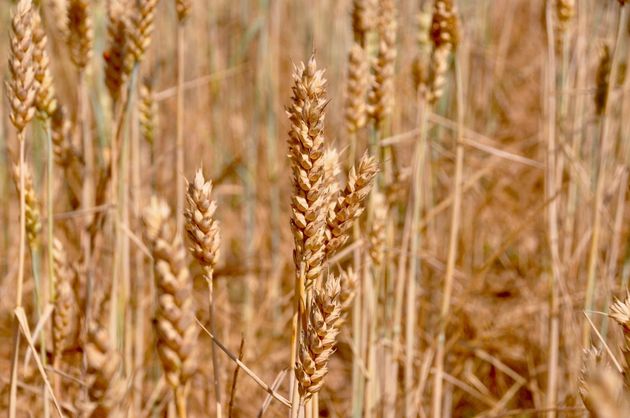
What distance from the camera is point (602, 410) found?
392 millimetres

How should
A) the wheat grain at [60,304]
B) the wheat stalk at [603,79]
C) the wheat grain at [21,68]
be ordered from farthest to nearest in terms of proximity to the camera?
the wheat stalk at [603,79] < the wheat grain at [60,304] < the wheat grain at [21,68]

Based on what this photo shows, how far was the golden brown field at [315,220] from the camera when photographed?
714mm

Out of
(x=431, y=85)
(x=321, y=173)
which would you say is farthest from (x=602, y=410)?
(x=431, y=85)

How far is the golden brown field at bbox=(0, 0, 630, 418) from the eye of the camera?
2.34 ft

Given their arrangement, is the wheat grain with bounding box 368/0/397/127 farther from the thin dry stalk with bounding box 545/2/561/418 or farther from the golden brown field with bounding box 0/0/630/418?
the thin dry stalk with bounding box 545/2/561/418

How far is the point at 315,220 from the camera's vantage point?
698 millimetres

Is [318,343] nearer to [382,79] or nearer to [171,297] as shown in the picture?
[171,297]

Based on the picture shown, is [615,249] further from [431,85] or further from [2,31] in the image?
[2,31]

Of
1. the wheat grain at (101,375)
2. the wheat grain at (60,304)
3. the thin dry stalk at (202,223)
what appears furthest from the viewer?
the wheat grain at (60,304)

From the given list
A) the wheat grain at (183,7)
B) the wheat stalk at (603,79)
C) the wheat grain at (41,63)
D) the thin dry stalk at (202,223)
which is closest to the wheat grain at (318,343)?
the thin dry stalk at (202,223)

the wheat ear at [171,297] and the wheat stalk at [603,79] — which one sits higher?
the wheat stalk at [603,79]

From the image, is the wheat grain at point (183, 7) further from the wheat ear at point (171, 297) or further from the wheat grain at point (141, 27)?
the wheat ear at point (171, 297)

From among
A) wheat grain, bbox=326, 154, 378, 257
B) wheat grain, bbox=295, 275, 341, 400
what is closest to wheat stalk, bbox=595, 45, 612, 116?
wheat grain, bbox=326, 154, 378, 257

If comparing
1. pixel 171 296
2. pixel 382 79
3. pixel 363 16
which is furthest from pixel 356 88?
pixel 171 296
